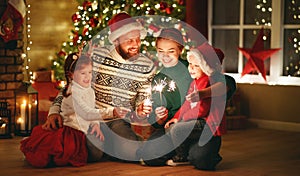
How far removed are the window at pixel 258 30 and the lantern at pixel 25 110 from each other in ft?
7.47

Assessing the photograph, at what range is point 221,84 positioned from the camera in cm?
479

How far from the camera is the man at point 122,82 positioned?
200 inches

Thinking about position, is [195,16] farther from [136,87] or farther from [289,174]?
[289,174]

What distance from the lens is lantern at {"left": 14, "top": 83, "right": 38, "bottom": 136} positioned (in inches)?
250

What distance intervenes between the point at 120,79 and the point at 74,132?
54 centimetres

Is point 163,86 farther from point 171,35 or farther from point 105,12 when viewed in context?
point 105,12

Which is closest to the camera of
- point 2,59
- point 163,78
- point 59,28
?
point 163,78

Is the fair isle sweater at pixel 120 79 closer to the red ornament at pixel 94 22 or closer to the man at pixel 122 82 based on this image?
the man at pixel 122 82

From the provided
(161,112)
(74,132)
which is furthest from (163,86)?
(74,132)

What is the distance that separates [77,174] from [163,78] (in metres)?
0.97

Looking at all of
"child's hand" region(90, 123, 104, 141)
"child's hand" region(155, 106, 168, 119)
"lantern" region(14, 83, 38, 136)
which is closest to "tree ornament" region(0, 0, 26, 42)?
"lantern" region(14, 83, 38, 136)

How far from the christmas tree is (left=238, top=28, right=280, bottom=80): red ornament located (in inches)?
32.9

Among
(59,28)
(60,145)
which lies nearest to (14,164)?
(60,145)

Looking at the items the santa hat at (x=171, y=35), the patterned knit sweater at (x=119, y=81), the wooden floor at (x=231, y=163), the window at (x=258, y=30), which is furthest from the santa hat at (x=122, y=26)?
the window at (x=258, y=30)
